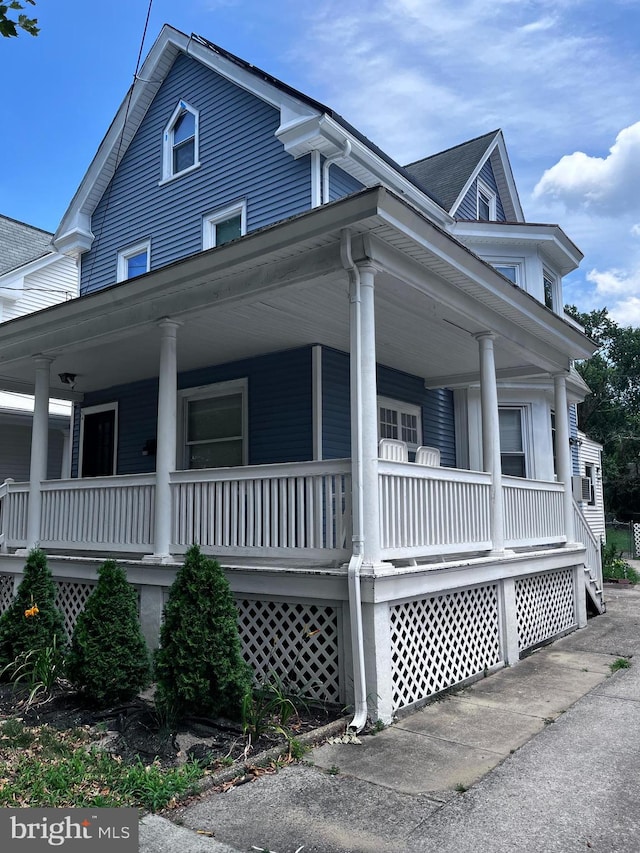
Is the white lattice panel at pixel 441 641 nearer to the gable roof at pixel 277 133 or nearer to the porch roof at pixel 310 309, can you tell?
the porch roof at pixel 310 309

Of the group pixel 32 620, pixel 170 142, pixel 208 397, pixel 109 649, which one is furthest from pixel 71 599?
pixel 170 142

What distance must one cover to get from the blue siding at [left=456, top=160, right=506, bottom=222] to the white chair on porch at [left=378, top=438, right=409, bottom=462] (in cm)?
928

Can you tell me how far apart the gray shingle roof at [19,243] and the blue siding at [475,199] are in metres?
10.5

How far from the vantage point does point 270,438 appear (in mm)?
9234

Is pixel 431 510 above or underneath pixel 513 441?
underneath

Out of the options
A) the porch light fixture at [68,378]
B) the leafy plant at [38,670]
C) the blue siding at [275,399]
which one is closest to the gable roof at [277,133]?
the blue siding at [275,399]

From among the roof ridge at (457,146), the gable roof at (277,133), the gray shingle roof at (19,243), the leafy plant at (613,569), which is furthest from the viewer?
the gray shingle roof at (19,243)

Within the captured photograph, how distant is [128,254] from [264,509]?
892 cm

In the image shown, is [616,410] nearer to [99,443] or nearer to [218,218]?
[218,218]

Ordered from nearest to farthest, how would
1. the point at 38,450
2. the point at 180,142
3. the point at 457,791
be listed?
the point at 457,791
the point at 38,450
the point at 180,142

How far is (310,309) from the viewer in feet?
24.0

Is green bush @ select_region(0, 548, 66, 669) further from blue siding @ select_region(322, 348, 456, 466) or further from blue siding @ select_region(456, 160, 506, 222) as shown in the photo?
blue siding @ select_region(456, 160, 506, 222)

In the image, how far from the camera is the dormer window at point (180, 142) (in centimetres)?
1263

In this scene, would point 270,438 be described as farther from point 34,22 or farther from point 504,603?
point 34,22
